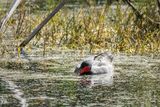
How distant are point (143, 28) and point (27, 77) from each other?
4.39 metres

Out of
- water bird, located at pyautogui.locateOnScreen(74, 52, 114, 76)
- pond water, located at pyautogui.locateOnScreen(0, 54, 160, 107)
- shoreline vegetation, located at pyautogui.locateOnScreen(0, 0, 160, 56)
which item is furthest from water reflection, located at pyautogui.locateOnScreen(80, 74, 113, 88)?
shoreline vegetation, located at pyautogui.locateOnScreen(0, 0, 160, 56)

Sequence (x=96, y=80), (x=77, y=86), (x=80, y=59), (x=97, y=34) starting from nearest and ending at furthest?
1. (x=77, y=86)
2. (x=96, y=80)
3. (x=80, y=59)
4. (x=97, y=34)

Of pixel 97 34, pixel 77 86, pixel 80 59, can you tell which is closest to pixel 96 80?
pixel 77 86

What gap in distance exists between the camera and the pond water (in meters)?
8.05

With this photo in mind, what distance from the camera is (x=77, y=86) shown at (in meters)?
9.14

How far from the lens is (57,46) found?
43.5 ft

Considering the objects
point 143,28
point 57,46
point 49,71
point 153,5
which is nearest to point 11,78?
point 49,71

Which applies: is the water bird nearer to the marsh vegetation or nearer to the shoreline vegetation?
the marsh vegetation

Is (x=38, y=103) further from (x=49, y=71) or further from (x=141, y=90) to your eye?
(x=49, y=71)

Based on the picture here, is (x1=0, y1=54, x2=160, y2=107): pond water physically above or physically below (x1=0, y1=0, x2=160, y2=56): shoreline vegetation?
below

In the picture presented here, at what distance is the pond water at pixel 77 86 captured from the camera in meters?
8.05

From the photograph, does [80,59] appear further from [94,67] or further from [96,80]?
[96,80]

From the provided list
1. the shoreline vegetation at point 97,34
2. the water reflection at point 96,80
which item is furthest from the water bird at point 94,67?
the shoreline vegetation at point 97,34

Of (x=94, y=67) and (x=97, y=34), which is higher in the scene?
(x=97, y=34)
